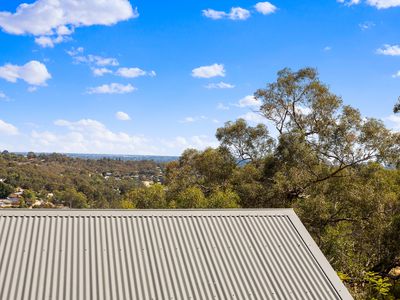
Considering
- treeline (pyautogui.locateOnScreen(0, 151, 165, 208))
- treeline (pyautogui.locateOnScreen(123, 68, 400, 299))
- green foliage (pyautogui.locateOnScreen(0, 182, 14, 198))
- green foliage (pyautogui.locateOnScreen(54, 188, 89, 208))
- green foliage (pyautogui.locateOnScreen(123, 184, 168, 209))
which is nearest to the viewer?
treeline (pyautogui.locateOnScreen(123, 68, 400, 299))

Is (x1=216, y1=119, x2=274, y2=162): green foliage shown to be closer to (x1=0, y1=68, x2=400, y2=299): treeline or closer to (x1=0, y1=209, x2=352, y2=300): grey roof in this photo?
(x1=0, y1=68, x2=400, y2=299): treeline

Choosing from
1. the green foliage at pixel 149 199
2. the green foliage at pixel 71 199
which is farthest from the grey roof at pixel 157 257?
the green foliage at pixel 71 199

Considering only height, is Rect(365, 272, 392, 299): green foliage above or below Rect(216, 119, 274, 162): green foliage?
below


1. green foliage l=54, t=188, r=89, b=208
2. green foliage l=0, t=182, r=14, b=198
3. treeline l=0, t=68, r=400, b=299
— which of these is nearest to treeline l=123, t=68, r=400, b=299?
treeline l=0, t=68, r=400, b=299

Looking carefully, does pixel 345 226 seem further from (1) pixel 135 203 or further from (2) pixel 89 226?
(2) pixel 89 226

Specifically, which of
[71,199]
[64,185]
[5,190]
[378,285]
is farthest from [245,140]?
[64,185]

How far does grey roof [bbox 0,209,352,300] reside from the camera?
7.71m

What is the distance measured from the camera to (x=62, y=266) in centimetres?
798

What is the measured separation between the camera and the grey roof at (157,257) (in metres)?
7.71

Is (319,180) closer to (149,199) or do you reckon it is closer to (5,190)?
(149,199)

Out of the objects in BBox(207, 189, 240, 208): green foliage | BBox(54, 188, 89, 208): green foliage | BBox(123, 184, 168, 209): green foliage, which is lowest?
BBox(54, 188, 89, 208): green foliage

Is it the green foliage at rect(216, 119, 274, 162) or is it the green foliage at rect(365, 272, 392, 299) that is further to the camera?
the green foliage at rect(216, 119, 274, 162)

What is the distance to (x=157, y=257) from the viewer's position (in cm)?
859

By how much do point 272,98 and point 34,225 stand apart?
18468 millimetres
